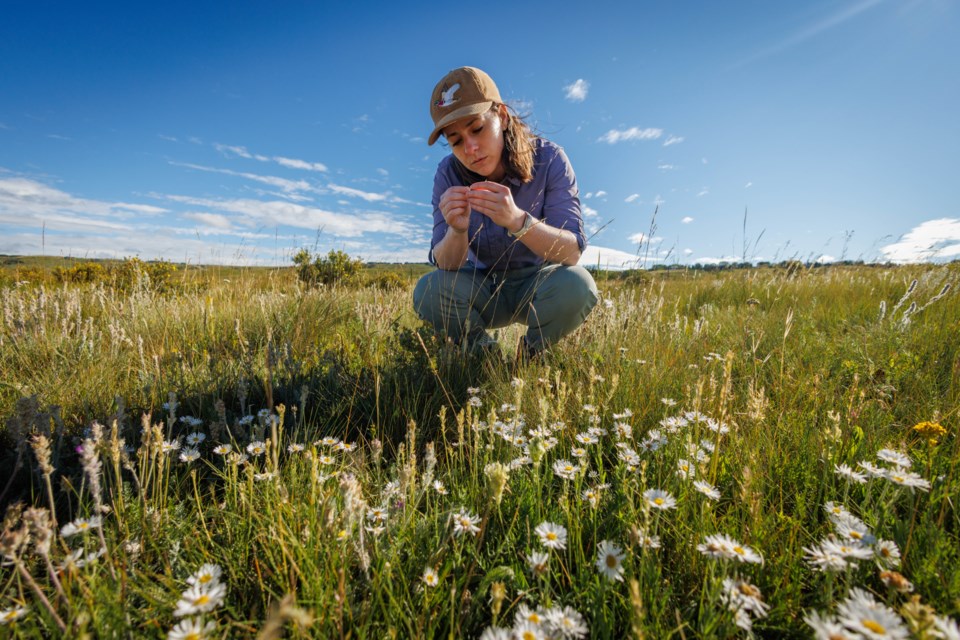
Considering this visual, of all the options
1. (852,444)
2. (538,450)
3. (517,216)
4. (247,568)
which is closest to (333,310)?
(517,216)

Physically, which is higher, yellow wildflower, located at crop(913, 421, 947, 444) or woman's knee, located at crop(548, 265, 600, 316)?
woman's knee, located at crop(548, 265, 600, 316)

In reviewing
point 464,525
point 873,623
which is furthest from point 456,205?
point 873,623

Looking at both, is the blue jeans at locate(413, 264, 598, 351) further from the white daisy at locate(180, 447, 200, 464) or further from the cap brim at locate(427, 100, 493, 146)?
the white daisy at locate(180, 447, 200, 464)

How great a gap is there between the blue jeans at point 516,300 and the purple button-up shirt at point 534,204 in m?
0.18

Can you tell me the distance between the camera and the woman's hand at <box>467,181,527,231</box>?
253 centimetres

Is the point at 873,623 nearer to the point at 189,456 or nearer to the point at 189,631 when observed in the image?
the point at 189,631

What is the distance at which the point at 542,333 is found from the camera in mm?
3314

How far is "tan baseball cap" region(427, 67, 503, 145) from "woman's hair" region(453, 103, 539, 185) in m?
0.18

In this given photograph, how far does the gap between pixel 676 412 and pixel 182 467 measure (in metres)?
2.16

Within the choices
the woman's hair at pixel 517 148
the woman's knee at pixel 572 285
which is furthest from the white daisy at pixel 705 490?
the woman's hair at pixel 517 148

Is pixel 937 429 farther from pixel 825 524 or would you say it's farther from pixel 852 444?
pixel 825 524

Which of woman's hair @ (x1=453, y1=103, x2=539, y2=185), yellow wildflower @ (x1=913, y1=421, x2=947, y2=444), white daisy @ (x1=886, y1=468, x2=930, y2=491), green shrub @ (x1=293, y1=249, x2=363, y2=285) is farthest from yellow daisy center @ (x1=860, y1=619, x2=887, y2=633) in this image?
green shrub @ (x1=293, y1=249, x2=363, y2=285)

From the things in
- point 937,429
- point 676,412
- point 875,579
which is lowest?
point 875,579

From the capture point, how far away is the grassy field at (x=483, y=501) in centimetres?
91
